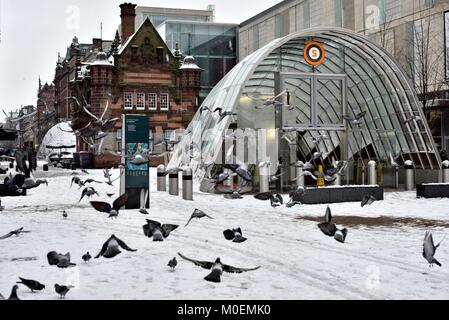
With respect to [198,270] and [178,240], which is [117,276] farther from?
[178,240]

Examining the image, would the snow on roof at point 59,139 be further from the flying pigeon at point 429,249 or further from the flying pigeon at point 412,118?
the flying pigeon at point 429,249

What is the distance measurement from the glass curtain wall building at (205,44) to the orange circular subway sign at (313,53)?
1673 inches

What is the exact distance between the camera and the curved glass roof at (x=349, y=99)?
2647 cm

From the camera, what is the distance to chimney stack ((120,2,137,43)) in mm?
65062

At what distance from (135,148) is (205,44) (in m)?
54.0

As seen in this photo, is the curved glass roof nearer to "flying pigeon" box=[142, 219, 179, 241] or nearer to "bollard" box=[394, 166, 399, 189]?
"bollard" box=[394, 166, 399, 189]

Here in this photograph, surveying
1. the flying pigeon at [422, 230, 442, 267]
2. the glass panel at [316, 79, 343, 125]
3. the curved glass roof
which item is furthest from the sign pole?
the glass panel at [316, 79, 343, 125]

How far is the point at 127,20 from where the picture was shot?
216 feet

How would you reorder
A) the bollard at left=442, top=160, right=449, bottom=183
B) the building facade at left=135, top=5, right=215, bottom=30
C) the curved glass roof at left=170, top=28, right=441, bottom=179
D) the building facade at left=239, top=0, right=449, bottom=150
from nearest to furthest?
the bollard at left=442, top=160, right=449, bottom=183, the curved glass roof at left=170, top=28, right=441, bottom=179, the building facade at left=239, top=0, right=449, bottom=150, the building facade at left=135, top=5, right=215, bottom=30

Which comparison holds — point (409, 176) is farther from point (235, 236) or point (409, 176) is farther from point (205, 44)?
point (205, 44)

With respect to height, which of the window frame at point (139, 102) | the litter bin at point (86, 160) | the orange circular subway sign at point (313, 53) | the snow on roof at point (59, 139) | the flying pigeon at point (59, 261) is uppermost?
the window frame at point (139, 102)

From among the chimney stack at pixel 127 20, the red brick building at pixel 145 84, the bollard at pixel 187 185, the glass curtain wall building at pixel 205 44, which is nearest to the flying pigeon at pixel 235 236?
the bollard at pixel 187 185

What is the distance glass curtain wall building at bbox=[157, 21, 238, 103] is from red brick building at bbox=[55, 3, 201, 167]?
7.24 meters

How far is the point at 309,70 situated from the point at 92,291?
26627 mm
